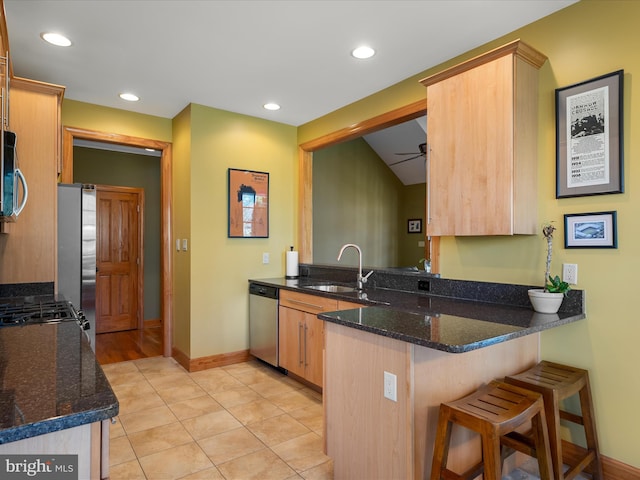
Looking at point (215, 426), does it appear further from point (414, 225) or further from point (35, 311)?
point (414, 225)

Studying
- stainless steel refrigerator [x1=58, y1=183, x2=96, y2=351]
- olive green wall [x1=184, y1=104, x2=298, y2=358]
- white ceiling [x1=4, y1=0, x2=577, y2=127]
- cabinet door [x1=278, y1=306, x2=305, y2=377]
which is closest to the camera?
white ceiling [x1=4, y1=0, x2=577, y2=127]

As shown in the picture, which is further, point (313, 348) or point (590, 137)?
point (313, 348)

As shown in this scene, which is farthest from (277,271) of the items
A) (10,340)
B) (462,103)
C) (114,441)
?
(10,340)

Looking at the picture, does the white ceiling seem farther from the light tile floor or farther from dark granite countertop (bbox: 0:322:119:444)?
the light tile floor

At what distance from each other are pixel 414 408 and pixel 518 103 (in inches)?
67.9

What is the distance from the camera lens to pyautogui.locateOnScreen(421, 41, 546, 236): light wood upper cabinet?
2182 millimetres

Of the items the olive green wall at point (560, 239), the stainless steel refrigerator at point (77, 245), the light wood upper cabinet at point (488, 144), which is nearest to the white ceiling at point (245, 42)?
the olive green wall at point (560, 239)

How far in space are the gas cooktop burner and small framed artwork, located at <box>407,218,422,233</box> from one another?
5240 millimetres

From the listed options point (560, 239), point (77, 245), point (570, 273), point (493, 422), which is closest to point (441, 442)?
point (493, 422)

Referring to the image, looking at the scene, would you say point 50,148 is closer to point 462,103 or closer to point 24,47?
point 24,47

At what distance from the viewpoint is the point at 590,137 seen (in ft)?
6.88

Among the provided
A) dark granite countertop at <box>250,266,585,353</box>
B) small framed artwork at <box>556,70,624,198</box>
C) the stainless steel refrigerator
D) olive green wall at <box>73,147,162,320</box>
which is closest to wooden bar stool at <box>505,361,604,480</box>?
dark granite countertop at <box>250,266,585,353</box>

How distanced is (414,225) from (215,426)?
4829mm

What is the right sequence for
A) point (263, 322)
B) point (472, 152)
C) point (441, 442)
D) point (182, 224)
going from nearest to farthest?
point (441, 442) < point (472, 152) < point (263, 322) < point (182, 224)
